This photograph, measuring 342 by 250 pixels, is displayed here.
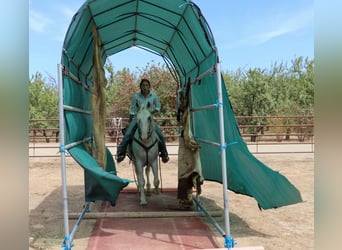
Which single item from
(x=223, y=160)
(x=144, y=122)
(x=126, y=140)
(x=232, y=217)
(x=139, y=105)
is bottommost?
(x=232, y=217)

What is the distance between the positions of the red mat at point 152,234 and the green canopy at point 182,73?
25.1 inches

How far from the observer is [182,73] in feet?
22.5

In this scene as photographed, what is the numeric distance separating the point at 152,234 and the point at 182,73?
3299 millimetres

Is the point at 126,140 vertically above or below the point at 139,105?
below

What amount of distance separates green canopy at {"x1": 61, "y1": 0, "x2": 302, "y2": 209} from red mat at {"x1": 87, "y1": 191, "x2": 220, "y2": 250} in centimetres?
64

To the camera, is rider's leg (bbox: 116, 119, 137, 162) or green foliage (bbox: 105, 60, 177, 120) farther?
green foliage (bbox: 105, 60, 177, 120)

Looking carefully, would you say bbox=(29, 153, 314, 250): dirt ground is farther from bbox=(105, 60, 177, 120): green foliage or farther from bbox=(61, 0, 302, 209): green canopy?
bbox=(105, 60, 177, 120): green foliage

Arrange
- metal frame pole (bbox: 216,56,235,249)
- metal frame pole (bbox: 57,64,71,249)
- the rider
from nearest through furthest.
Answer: metal frame pole (bbox: 57,64,71,249)
metal frame pole (bbox: 216,56,235,249)
the rider

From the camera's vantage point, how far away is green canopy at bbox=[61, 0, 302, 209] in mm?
4422

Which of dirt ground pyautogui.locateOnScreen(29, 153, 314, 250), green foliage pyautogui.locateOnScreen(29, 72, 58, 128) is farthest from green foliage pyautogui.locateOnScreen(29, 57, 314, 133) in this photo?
dirt ground pyautogui.locateOnScreen(29, 153, 314, 250)

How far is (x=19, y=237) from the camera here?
4.06 ft

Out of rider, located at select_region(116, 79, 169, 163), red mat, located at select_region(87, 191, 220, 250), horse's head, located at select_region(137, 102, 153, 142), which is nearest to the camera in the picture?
red mat, located at select_region(87, 191, 220, 250)

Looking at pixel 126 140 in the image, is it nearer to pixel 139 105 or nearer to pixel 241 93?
pixel 139 105

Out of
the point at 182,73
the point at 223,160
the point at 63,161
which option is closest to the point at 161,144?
the point at 182,73
